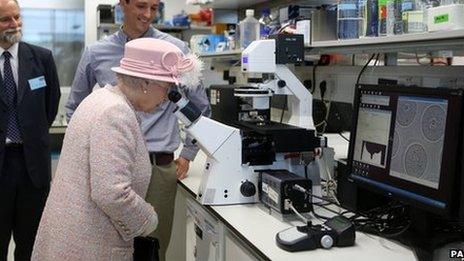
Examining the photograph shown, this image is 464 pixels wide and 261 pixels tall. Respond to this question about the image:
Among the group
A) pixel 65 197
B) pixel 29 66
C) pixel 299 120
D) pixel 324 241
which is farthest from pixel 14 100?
pixel 324 241

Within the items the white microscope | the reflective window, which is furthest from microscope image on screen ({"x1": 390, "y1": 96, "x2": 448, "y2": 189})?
the reflective window

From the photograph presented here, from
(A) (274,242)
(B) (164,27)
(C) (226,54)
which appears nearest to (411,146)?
(A) (274,242)

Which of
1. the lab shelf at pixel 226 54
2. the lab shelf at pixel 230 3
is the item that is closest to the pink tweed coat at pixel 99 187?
the lab shelf at pixel 226 54

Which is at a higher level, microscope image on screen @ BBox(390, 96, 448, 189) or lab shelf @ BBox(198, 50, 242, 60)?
lab shelf @ BBox(198, 50, 242, 60)

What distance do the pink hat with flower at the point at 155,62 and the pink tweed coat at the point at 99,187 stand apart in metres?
0.09

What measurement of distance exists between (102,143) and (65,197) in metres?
0.23

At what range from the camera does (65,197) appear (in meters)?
1.52

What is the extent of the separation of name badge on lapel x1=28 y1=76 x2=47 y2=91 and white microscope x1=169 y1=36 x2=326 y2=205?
3.58ft

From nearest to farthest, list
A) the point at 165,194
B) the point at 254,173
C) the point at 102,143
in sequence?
the point at 102,143, the point at 254,173, the point at 165,194

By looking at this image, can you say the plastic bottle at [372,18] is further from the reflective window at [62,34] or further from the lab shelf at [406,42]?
the reflective window at [62,34]

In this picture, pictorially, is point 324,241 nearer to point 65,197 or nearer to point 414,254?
point 414,254

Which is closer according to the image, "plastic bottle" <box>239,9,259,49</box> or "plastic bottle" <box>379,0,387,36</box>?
"plastic bottle" <box>379,0,387,36</box>

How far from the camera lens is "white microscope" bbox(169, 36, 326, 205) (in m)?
1.96

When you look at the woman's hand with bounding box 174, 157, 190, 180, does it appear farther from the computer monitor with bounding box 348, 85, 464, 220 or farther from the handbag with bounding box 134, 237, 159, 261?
the computer monitor with bounding box 348, 85, 464, 220
